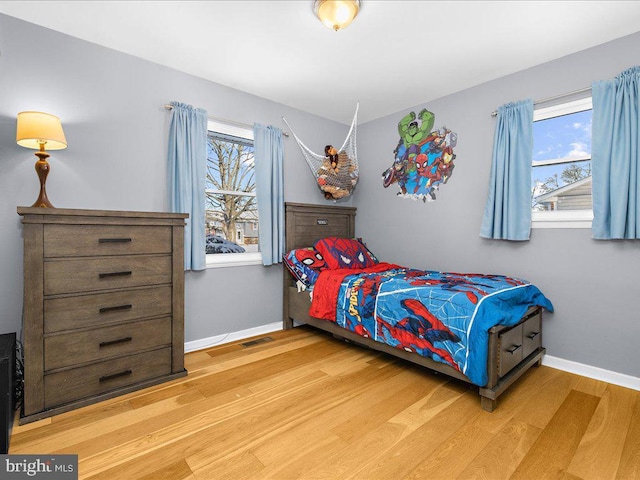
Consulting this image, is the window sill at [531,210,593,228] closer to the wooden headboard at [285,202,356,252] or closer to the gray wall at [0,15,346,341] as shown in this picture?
the wooden headboard at [285,202,356,252]

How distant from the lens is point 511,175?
2600mm

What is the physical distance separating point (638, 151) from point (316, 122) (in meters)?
2.79

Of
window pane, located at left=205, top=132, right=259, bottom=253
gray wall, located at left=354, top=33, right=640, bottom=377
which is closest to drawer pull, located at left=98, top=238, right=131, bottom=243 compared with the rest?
window pane, located at left=205, top=132, right=259, bottom=253

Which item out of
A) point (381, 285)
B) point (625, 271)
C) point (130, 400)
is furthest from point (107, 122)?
point (625, 271)

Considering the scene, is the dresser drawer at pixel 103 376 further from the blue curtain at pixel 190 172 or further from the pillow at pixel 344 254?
the pillow at pixel 344 254

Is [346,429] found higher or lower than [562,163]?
lower

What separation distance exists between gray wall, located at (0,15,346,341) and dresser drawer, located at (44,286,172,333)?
1.81 ft

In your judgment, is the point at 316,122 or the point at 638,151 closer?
the point at 638,151

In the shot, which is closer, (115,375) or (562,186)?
(115,375)

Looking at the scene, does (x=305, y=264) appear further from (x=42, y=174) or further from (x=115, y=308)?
(x=42, y=174)

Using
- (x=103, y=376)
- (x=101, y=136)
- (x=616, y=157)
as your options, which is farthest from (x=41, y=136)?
(x=616, y=157)

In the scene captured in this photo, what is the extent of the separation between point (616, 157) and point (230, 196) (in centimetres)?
308

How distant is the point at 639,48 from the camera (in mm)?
2113

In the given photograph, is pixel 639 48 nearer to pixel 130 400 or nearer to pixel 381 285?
pixel 381 285
